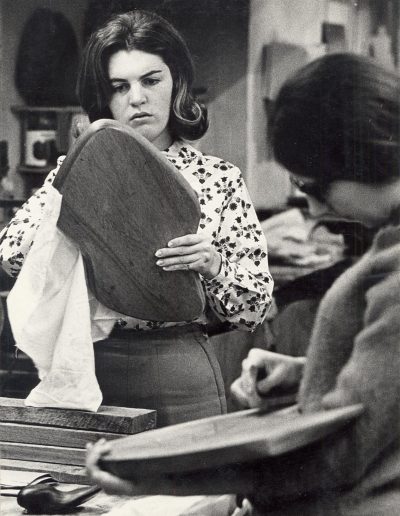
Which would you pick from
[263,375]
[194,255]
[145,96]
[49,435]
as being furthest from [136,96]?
[49,435]

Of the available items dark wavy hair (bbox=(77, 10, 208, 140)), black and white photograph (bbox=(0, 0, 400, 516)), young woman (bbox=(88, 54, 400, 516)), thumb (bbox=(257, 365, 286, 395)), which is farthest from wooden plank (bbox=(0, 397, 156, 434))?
dark wavy hair (bbox=(77, 10, 208, 140))

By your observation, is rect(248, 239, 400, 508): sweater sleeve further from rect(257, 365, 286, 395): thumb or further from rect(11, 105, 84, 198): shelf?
rect(11, 105, 84, 198): shelf

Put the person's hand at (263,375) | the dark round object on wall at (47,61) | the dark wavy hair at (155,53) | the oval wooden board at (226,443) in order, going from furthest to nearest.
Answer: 1. the dark round object on wall at (47,61)
2. the dark wavy hair at (155,53)
3. the person's hand at (263,375)
4. the oval wooden board at (226,443)

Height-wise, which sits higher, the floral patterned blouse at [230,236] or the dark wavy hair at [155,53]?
the dark wavy hair at [155,53]

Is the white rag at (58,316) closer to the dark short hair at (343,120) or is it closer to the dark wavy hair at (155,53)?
the dark wavy hair at (155,53)

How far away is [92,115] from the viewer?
1.69 meters

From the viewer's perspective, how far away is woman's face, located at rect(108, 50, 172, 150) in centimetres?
165

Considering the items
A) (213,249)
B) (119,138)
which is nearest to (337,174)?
(213,249)

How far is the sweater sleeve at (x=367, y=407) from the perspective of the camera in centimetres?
147

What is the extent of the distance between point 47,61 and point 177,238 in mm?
545

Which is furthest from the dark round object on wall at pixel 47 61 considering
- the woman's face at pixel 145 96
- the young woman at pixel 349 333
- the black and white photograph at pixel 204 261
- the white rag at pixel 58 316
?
the young woman at pixel 349 333

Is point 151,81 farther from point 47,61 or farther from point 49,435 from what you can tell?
point 49,435

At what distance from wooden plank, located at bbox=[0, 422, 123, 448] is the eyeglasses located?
0.64 m

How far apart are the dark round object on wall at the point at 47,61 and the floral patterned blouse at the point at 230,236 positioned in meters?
0.31
